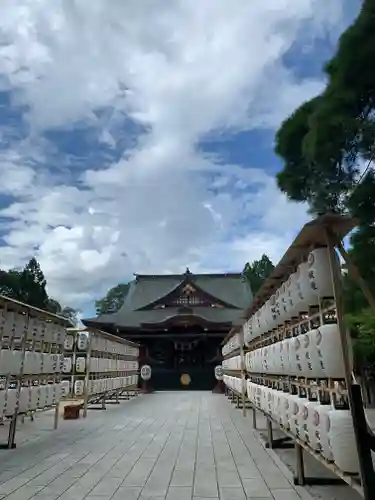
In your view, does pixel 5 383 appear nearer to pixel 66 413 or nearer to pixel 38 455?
pixel 38 455

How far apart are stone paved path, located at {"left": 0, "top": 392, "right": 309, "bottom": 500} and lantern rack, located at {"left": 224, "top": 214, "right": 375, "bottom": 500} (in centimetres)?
59

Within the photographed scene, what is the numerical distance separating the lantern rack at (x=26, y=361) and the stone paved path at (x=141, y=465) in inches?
19.1

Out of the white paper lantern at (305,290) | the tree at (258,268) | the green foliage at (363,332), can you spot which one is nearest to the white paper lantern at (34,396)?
the white paper lantern at (305,290)

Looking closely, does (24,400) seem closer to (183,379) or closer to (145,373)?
(145,373)

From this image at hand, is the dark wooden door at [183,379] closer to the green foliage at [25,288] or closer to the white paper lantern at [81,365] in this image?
the green foliage at [25,288]

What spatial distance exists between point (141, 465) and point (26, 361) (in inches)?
82.2

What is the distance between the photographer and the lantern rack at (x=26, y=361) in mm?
4840

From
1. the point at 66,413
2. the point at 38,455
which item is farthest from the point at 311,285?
the point at 66,413

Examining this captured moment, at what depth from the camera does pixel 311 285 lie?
289cm

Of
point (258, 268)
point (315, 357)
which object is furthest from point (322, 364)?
point (258, 268)

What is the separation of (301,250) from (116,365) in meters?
10.4

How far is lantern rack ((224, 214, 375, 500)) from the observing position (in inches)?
92.4

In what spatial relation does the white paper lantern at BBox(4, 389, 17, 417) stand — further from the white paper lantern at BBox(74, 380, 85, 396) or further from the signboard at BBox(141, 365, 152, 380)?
the signboard at BBox(141, 365, 152, 380)

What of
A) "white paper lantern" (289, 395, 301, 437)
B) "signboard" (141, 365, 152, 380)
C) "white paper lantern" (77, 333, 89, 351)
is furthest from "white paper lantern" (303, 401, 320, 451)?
"signboard" (141, 365, 152, 380)
